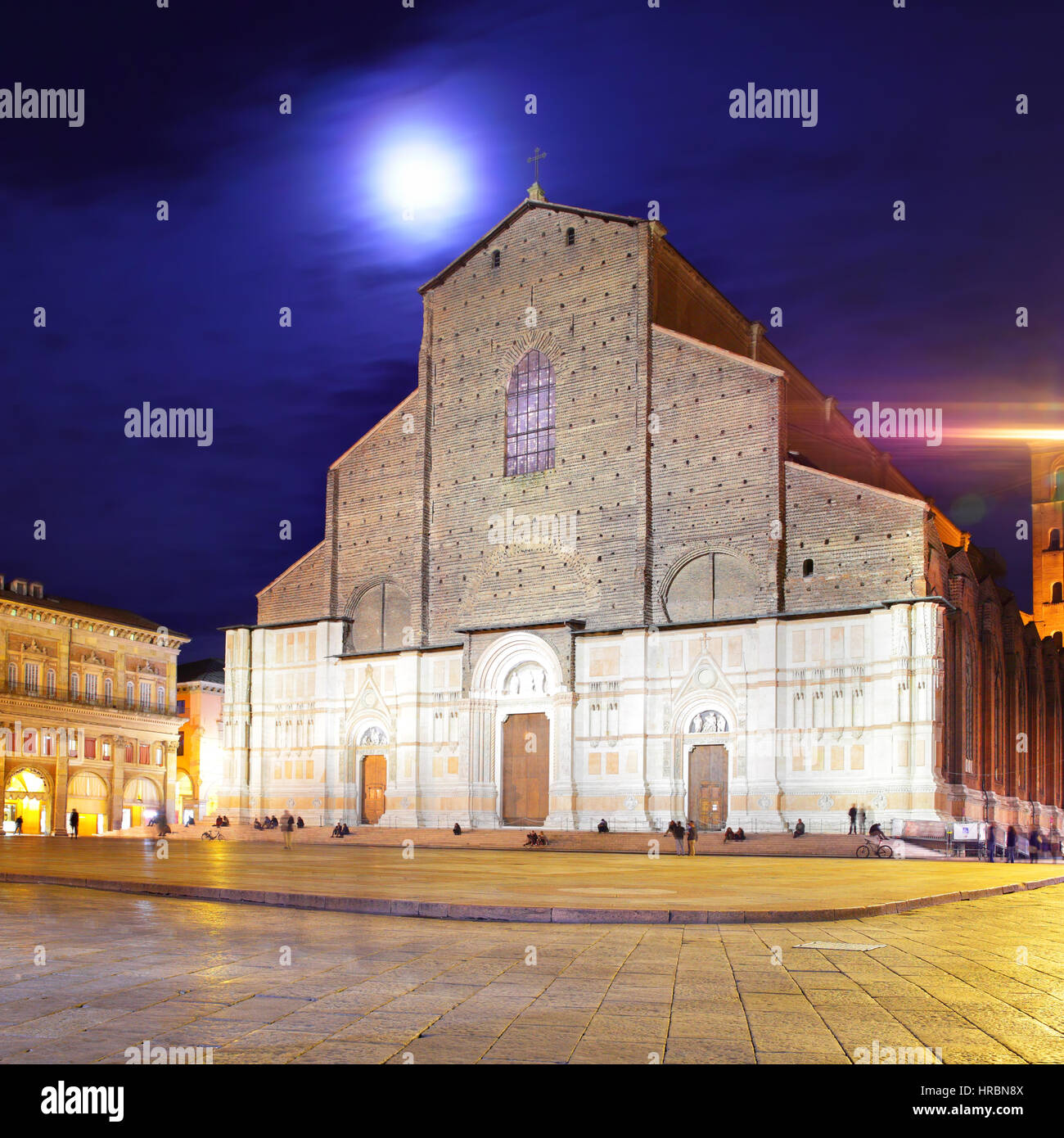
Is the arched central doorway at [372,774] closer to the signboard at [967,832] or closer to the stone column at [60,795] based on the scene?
the signboard at [967,832]

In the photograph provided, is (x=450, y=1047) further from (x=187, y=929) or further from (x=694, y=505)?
(x=694, y=505)

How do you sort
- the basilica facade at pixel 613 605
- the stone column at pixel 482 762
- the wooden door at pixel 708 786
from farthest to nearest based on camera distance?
the stone column at pixel 482 762 < the wooden door at pixel 708 786 < the basilica facade at pixel 613 605

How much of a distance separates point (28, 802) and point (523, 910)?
46.0m

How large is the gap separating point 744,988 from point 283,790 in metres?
35.5

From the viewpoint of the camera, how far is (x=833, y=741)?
3103 centimetres

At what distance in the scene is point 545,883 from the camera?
15.9 metres

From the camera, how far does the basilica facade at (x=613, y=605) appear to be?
1234 inches

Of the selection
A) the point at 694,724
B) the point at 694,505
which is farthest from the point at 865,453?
the point at 694,724

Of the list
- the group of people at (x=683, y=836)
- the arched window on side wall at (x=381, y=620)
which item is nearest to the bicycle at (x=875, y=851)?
the group of people at (x=683, y=836)

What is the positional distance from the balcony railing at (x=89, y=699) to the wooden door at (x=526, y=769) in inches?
992

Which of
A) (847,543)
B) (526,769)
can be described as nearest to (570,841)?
(526,769)

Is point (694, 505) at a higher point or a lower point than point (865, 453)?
lower

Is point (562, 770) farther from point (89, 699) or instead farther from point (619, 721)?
point (89, 699)
